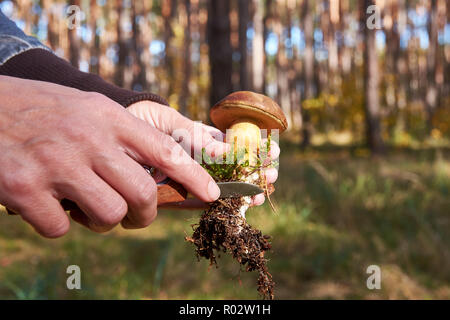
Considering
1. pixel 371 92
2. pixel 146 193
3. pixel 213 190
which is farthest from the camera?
pixel 371 92

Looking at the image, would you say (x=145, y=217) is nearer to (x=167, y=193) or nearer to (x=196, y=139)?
(x=167, y=193)

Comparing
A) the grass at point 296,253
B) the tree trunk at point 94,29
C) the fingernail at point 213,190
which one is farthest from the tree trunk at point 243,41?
the tree trunk at point 94,29

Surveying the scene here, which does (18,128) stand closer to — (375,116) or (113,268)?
(113,268)

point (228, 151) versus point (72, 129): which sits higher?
point (228, 151)

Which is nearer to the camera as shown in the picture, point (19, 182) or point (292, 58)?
point (19, 182)

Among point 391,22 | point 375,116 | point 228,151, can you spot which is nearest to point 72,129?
point 228,151

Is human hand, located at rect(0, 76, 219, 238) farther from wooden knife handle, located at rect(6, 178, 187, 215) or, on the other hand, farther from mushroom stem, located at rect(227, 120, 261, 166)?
mushroom stem, located at rect(227, 120, 261, 166)

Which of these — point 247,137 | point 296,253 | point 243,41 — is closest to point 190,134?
point 247,137
